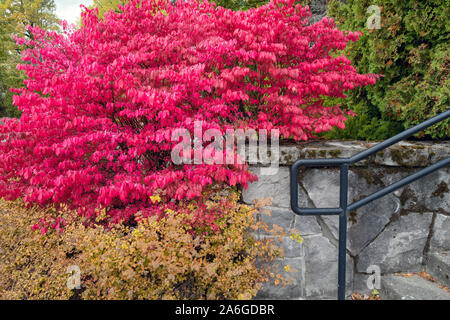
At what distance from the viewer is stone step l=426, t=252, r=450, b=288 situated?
89.9 inches

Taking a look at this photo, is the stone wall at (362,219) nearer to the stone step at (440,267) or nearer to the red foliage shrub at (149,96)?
the stone step at (440,267)

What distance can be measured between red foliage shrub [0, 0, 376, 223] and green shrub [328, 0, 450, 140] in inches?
16.9

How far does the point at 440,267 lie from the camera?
2346mm

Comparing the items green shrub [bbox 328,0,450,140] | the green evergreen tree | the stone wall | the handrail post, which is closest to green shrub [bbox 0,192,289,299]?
the stone wall

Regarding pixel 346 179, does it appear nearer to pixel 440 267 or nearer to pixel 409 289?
pixel 409 289

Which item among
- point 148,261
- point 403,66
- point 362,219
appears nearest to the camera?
point 148,261

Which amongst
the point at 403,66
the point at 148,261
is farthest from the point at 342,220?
the point at 403,66

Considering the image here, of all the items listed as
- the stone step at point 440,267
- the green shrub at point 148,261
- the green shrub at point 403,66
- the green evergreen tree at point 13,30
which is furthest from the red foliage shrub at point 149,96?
the green evergreen tree at point 13,30

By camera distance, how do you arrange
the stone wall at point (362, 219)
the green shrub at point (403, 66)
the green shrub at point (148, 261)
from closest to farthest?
the green shrub at point (148, 261)
the stone wall at point (362, 219)
the green shrub at point (403, 66)

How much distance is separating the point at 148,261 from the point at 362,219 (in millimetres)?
1735

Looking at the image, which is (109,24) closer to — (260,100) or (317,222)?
(260,100)

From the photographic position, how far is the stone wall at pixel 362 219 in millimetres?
2443

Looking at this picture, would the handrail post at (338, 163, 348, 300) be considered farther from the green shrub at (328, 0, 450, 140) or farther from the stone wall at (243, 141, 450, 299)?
the green shrub at (328, 0, 450, 140)

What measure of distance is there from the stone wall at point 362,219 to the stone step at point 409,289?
121 mm
